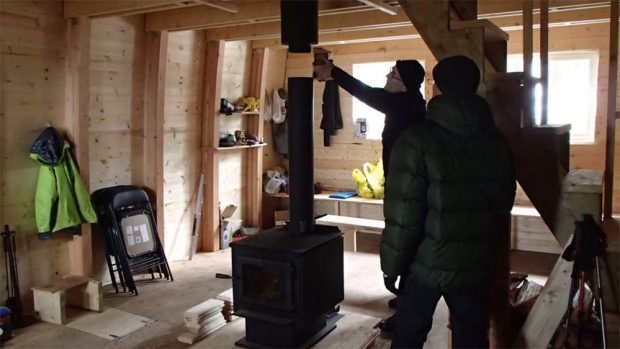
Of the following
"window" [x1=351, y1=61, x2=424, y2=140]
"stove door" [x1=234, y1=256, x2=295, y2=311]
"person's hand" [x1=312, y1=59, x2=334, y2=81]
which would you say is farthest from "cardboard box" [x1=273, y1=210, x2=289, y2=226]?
"person's hand" [x1=312, y1=59, x2=334, y2=81]

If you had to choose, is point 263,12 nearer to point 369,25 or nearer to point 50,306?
point 369,25

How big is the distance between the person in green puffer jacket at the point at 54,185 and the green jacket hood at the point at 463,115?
2.94 metres

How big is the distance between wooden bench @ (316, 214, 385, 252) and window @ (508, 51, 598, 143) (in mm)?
2007

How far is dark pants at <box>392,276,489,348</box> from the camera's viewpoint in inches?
86.4

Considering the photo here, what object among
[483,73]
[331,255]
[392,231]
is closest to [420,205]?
[392,231]

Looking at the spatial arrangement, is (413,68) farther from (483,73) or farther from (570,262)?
(570,262)

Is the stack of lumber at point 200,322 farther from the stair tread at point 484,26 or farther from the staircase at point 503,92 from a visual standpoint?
the stair tread at point 484,26

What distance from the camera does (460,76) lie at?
2.07m

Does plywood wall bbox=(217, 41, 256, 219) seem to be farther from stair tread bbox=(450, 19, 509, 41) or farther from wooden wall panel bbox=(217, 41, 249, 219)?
stair tread bbox=(450, 19, 509, 41)

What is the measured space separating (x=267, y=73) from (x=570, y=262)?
181 inches

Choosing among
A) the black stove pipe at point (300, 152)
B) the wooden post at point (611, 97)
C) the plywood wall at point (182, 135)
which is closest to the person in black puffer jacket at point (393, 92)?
the black stove pipe at point (300, 152)

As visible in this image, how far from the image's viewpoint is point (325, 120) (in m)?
6.45

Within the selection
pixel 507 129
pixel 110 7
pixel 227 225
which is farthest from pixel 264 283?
pixel 227 225

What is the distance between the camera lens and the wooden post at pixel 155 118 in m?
4.75
